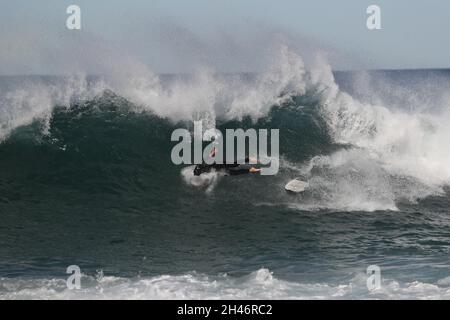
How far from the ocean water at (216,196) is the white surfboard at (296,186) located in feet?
0.74

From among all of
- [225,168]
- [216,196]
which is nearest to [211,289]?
[216,196]

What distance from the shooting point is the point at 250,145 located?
21234mm

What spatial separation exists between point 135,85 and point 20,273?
13.0m

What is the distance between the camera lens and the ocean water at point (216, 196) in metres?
11.7

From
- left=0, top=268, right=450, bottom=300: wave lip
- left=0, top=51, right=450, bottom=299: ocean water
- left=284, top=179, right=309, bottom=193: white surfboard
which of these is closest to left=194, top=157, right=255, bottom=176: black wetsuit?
left=0, top=51, right=450, bottom=299: ocean water

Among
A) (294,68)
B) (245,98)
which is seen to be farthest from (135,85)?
(294,68)

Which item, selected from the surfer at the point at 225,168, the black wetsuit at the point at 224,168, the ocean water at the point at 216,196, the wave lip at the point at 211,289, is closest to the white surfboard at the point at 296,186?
the ocean water at the point at 216,196

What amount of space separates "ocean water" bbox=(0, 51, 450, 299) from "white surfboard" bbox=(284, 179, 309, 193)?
0.23 meters

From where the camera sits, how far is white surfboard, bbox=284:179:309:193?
1736 centimetres

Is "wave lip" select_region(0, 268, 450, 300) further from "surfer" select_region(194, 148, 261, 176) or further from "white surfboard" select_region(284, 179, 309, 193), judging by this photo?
"surfer" select_region(194, 148, 261, 176)

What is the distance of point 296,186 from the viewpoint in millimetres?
17469

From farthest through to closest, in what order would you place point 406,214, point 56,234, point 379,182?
point 379,182 → point 406,214 → point 56,234

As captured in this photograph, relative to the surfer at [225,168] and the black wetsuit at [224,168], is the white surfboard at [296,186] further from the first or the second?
the black wetsuit at [224,168]
